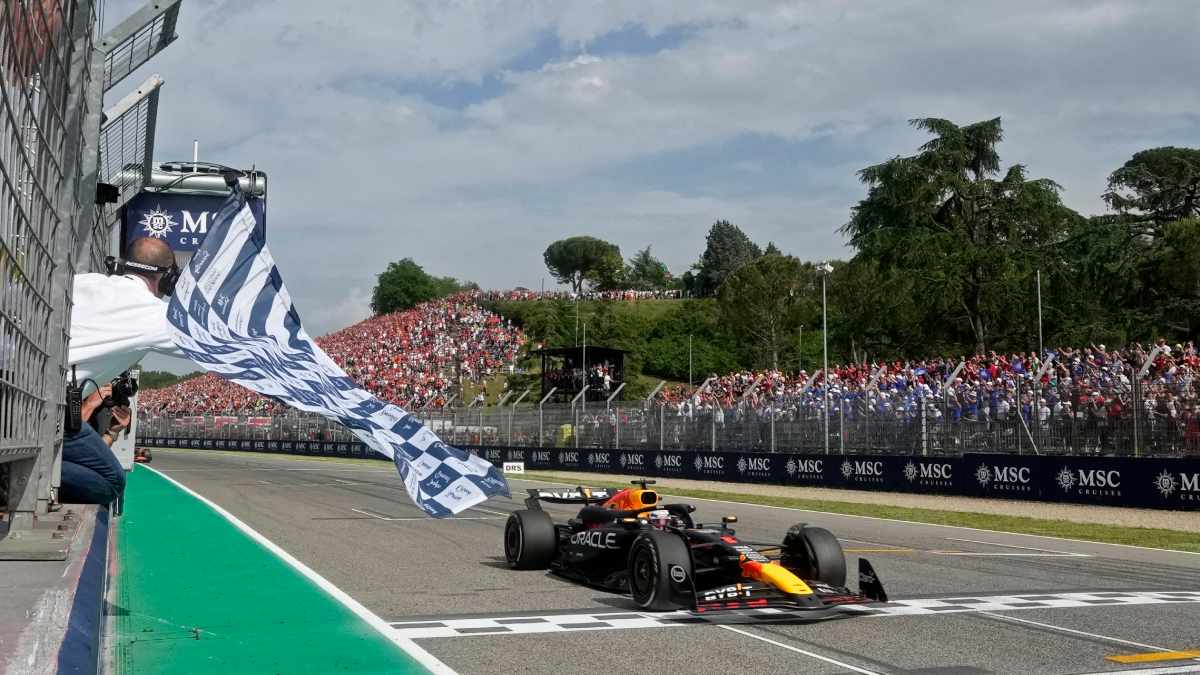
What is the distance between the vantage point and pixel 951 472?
2472 centimetres

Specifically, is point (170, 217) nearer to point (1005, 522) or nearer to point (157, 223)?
point (157, 223)

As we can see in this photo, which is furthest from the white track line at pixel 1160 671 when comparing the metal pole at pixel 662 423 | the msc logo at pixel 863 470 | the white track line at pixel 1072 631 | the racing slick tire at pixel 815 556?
the metal pole at pixel 662 423

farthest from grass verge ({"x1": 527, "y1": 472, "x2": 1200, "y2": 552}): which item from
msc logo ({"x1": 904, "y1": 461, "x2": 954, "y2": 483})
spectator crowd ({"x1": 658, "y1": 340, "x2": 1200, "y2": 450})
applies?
spectator crowd ({"x1": 658, "y1": 340, "x2": 1200, "y2": 450})

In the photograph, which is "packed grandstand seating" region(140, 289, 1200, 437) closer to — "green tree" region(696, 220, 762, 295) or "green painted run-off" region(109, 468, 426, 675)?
"green painted run-off" region(109, 468, 426, 675)

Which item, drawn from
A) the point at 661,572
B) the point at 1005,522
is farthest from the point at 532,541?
the point at 1005,522

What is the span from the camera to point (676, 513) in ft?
34.8

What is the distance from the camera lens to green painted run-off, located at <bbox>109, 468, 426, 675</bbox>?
704 centimetres

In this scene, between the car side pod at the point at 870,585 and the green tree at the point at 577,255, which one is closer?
the car side pod at the point at 870,585

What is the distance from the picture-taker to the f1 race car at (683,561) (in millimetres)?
8484

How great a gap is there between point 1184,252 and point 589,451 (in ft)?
71.3

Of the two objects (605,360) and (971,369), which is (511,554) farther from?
(605,360)

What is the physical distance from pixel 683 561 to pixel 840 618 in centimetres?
122

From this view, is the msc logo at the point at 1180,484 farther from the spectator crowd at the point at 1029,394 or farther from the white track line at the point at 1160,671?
the white track line at the point at 1160,671

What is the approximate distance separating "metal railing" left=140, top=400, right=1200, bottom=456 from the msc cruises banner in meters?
14.9
